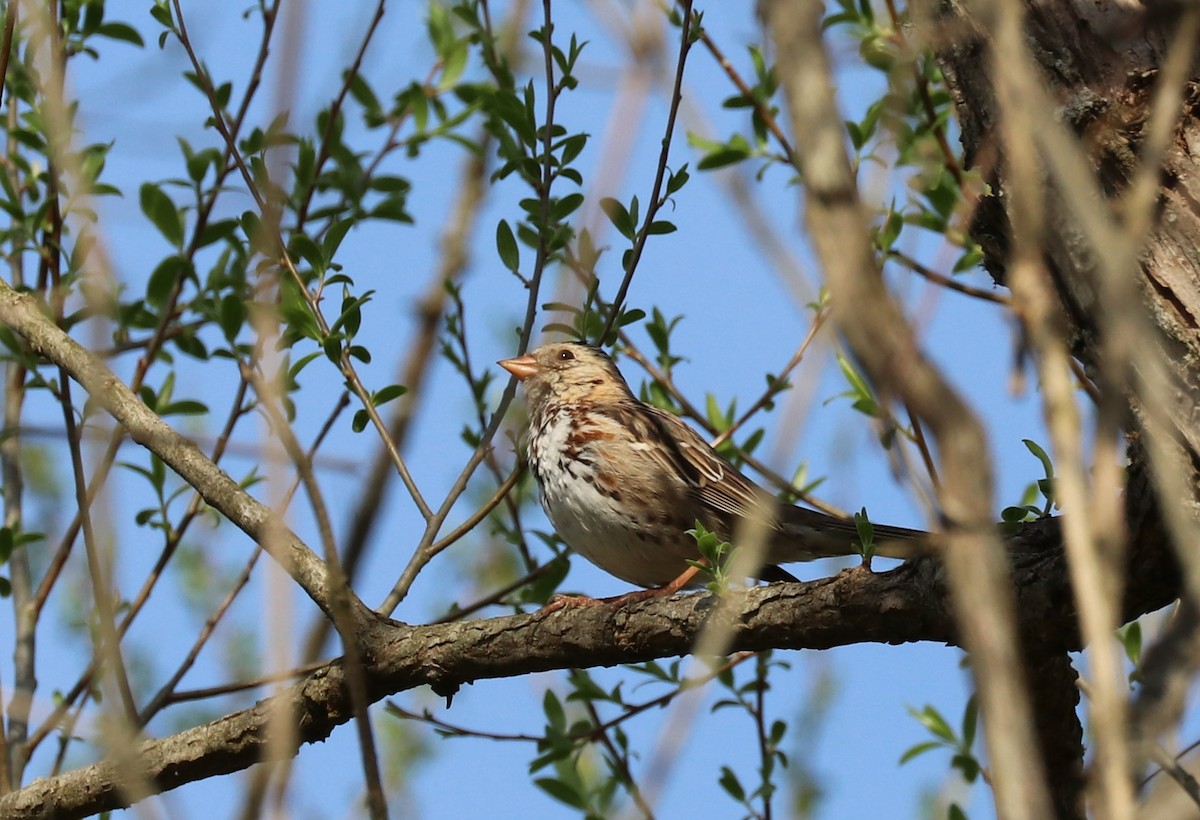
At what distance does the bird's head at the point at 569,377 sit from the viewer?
652cm

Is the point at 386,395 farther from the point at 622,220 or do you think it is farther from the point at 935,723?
the point at 935,723

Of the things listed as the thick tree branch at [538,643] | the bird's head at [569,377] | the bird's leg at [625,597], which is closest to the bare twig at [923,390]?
the thick tree branch at [538,643]

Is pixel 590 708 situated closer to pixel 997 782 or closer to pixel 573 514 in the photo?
pixel 573 514

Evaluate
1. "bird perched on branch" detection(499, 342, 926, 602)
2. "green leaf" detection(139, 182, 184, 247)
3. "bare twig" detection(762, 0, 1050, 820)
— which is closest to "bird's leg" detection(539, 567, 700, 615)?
"bird perched on branch" detection(499, 342, 926, 602)

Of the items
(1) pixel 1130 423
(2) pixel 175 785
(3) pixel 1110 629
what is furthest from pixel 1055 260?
(2) pixel 175 785

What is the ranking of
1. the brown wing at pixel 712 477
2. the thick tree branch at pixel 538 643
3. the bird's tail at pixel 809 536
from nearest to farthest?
the thick tree branch at pixel 538 643
the bird's tail at pixel 809 536
the brown wing at pixel 712 477

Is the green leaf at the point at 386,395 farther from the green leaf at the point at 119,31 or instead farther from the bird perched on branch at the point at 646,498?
the green leaf at the point at 119,31

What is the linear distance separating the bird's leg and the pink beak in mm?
1059

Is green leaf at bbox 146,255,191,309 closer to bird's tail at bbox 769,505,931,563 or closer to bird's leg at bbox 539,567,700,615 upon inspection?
bird's leg at bbox 539,567,700,615

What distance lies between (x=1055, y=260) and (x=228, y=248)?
303cm

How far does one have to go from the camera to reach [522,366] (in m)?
6.02

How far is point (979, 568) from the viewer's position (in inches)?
50.7

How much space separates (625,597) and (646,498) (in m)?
1.31

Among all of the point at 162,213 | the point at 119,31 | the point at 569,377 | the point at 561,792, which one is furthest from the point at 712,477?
the point at 119,31
